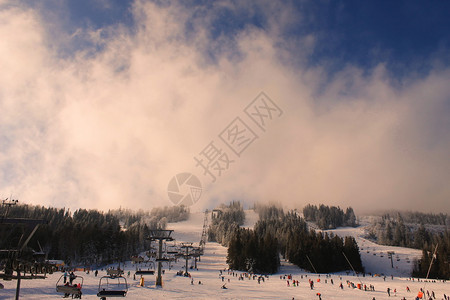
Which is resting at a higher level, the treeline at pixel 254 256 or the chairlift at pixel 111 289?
the chairlift at pixel 111 289

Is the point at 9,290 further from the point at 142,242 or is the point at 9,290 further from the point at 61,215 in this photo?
the point at 61,215

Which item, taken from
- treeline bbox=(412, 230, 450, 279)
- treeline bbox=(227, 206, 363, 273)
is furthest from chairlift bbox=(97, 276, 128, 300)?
treeline bbox=(412, 230, 450, 279)

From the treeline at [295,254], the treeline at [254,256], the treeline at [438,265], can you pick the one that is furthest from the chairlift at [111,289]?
the treeline at [438,265]

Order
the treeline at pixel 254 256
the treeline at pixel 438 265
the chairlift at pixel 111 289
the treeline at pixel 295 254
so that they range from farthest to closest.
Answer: the treeline at pixel 295 254 < the treeline at pixel 254 256 < the treeline at pixel 438 265 < the chairlift at pixel 111 289

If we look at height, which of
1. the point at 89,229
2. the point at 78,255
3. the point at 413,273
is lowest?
the point at 413,273

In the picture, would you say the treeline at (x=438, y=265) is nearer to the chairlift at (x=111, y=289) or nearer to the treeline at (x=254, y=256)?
the treeline at (x=254, y=256)

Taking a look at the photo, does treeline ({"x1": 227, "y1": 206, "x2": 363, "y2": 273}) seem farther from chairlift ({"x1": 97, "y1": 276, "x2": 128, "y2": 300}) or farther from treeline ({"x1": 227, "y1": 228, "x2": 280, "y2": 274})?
chairlift ({"x1": 97, "y1": 276, "x2": 128, "y2": 300})

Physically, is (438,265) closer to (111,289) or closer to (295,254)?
(295,254)

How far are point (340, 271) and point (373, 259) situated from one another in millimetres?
30238

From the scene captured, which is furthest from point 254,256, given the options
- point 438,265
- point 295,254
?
point 438,265

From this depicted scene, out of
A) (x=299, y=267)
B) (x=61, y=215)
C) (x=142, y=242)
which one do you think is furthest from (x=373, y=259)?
(x=61, y=215)

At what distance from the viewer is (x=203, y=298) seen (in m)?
35.5

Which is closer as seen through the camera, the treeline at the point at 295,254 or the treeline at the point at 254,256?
the treeline at the point at 254,256

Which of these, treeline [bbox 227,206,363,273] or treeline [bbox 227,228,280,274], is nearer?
treeline [bbox 227,228,280,274]
